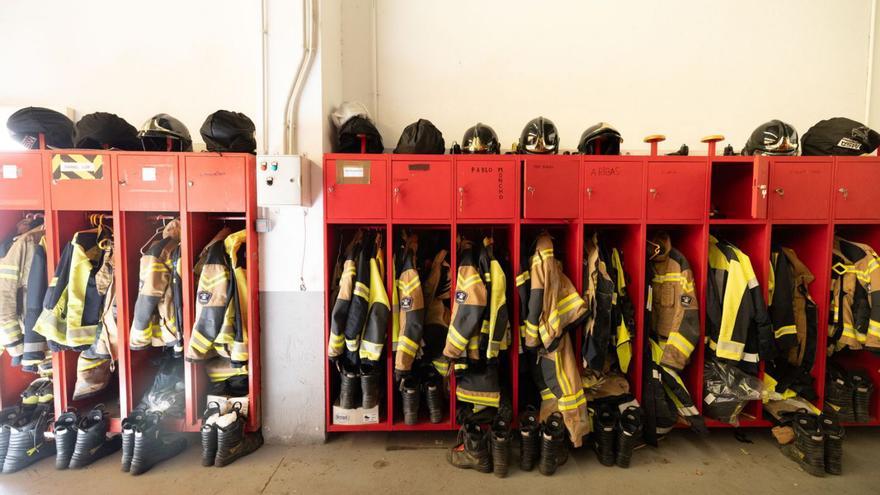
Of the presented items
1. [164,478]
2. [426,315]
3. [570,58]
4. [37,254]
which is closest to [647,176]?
[570,58]

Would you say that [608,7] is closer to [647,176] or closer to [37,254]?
[647,176]

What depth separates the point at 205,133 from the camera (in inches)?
75.9

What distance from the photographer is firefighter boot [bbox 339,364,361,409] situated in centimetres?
198

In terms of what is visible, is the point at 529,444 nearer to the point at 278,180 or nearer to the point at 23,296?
the point at 278,180

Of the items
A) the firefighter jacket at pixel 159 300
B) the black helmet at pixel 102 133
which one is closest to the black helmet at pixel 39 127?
the black helmet at pixel 102 133

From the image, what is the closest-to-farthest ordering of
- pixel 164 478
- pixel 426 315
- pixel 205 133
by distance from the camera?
pixel 164 478, pixel 205 133, pixel 426 315

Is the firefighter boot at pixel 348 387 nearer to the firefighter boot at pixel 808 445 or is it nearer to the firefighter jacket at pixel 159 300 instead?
the firefighter jacket at pixel 159 300

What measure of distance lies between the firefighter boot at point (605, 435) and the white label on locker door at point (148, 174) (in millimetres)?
2961

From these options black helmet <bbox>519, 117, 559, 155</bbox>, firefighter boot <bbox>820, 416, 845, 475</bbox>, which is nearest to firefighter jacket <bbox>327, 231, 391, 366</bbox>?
black helmet <bbox>519, 117, 559, 155</bbox>

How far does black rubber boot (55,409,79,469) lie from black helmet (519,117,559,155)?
3.19 m

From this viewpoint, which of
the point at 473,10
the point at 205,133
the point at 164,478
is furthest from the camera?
the point at 473,10

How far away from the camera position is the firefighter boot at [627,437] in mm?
1840

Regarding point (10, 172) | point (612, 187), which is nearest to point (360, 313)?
point (612, 187)

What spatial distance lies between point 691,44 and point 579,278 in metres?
2.30
